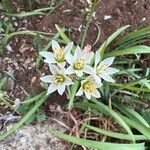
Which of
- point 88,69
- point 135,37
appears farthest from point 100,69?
point 135,37

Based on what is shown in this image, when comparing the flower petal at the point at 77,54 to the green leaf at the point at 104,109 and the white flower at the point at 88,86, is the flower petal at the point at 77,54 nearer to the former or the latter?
the white flower at the point at 88,86

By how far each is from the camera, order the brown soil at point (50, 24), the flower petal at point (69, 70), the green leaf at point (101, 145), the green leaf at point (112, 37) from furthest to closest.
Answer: the brown soil at point (50, 24), the green leaf at point (112, 37), the green leaf at point (101, 145), the flower petal at point (69, 70)

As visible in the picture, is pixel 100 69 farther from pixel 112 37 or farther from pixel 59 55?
pixel 112 37

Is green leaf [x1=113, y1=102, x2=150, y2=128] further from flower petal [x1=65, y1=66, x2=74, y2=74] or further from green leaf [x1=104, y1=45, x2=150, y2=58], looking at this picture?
flower petal [x1=65, y1=66, x2=74, y2=74]

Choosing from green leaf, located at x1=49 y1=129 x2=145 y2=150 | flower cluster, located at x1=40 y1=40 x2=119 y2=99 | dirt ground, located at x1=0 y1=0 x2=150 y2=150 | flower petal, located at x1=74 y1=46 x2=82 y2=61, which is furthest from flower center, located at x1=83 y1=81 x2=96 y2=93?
dirt ground, located at x1=0 y1=0 x2=150 y2=150

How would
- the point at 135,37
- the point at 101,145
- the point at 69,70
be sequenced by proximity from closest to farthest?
the point at 69,70, the point at 101,145, the point at 135,37

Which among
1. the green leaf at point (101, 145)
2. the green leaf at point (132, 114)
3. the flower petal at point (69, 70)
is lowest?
the green leaf at point (101, 145)

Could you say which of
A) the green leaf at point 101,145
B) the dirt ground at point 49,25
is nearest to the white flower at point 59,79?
the green leaf at point 101,145

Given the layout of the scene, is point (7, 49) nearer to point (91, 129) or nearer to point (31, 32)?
point (31, 32)
